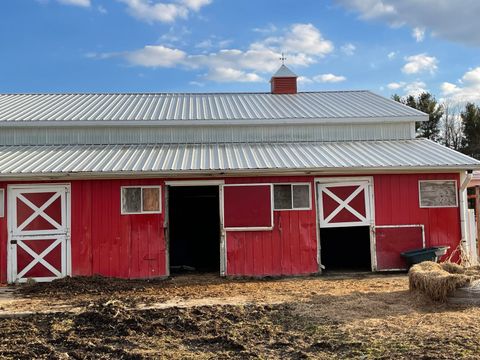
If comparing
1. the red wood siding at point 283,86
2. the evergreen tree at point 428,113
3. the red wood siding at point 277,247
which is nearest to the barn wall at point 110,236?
the red wood siding at point 277,247

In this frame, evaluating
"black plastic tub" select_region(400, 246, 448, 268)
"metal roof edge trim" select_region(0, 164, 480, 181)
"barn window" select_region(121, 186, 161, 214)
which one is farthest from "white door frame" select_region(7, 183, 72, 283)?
"black plastic tub" select_region(400, 246, 448, 268)

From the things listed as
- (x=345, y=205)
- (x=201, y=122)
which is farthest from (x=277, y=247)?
(x=201, y=122)

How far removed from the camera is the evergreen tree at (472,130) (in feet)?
126

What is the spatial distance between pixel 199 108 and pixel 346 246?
21.3 ft

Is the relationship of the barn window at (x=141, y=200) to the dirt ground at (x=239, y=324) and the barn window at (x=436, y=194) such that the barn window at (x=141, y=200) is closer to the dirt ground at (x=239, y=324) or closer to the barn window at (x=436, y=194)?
the dirt ground at (x=239, y=324)

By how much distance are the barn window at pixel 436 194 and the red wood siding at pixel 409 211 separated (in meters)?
0.12

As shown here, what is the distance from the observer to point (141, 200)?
1144 cm

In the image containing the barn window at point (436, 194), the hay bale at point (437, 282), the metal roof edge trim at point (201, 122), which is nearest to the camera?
the hay bale at point (437, 282)

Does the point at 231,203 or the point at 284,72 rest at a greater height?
the point at 284,72

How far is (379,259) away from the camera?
1174 cm

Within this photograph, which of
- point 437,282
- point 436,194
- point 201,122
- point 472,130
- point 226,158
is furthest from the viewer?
Answer: point 472,130

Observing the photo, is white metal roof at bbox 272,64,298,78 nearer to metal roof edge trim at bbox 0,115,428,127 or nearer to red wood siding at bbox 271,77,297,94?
red wood siding at bbox 271,77,297,94

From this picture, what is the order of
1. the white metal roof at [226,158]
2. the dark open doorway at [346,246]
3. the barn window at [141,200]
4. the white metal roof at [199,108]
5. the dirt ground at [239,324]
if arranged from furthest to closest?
the dark open doorway at [346,246]
the white metal roof at [199,108]
the barn window at [141,200]
the white metal roof at [226,158]
the dirt ground at [239,324]

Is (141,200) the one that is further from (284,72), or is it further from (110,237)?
(284,72)
